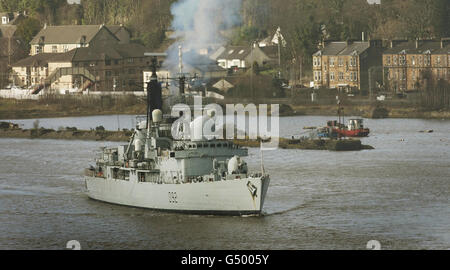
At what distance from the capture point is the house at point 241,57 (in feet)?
454

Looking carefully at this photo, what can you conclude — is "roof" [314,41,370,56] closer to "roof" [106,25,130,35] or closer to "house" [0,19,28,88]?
"roof" [106,25,130,35]

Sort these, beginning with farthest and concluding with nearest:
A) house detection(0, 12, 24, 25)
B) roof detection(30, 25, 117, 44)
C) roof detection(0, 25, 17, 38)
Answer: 1. house detection(0, 12, 24, 25)
2. roof detection(0, 25, 17, 38)
3. roof detection(30, 25, 117, 44)

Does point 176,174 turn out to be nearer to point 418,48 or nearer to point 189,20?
point 189,20

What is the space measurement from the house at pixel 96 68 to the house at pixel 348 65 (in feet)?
83.7

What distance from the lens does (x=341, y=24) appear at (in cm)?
13725

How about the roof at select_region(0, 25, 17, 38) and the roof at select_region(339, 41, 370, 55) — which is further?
the roof at select_region(0, 25, 17, 38)

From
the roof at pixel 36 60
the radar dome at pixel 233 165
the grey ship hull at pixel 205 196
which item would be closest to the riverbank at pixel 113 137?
the grey ship hull at pixel 205 196

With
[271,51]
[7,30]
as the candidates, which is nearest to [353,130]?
[271,51]

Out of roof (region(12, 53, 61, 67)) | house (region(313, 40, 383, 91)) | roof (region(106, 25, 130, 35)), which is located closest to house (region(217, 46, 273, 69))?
house (region(313, 40, 383, 91))

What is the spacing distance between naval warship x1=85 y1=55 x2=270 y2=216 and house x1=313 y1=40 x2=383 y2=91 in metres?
67.2

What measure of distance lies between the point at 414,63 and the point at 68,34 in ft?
202

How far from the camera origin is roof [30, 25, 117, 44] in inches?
6112

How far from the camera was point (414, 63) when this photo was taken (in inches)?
4739
